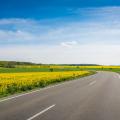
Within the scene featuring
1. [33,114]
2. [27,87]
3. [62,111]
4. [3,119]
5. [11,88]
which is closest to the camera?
[3,119]

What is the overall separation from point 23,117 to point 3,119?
66 centimetres

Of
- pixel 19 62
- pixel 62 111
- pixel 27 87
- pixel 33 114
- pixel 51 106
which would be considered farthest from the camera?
pixel 19 62

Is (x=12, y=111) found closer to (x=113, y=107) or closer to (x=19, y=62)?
(x=113, y=107)

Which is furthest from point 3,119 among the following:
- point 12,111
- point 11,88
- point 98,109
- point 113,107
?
point 11,88

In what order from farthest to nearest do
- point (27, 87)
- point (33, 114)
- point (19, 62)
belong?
point (19, 62)
point (27, 87)
point (33, 114)

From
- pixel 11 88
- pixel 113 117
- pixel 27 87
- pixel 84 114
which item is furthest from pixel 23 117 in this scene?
pixel 27 87

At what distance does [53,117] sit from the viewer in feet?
33.2

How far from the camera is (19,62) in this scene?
169 metres

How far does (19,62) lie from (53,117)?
160 metres

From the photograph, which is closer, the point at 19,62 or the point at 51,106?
the point at 51,106

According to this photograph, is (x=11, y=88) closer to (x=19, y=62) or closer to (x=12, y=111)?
(x=12, y=111)

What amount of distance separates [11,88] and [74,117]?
422 inches

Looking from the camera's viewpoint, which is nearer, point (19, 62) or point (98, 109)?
point (98, 109)

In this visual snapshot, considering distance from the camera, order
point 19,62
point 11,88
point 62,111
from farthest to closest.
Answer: point 19,62 → point 11,88 → point 62,111
